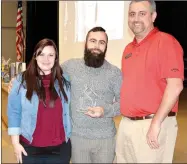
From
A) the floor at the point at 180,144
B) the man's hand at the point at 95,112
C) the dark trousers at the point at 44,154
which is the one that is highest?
the man's hand at the point at 95,112

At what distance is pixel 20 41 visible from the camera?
20.7 feet

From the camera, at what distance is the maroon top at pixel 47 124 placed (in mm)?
1704

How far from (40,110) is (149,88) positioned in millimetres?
631

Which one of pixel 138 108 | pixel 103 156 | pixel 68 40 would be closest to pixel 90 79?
pixel 138 108

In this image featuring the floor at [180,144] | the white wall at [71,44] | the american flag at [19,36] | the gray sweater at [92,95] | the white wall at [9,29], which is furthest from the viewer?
the white wall at [9,29]

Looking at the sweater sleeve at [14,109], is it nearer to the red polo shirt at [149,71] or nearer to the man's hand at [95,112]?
the man's hand at [95,112]

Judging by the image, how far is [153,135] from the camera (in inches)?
66.1

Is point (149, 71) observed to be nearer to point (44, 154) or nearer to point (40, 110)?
point (40, 110)

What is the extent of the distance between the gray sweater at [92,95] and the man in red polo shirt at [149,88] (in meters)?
0.07

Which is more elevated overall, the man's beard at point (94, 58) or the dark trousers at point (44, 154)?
the man's beard at point (94, 58)

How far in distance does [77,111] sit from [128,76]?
0.37 metres

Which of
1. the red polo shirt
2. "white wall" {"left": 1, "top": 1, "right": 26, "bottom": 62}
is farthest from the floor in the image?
"white wall" {"left": 1, "top": 1, "right": 26, "bottom": 62}

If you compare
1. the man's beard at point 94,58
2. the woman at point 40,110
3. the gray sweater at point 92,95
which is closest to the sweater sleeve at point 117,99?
the gray sweater at point 92,95

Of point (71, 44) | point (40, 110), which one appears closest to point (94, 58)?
point (40, 110)
